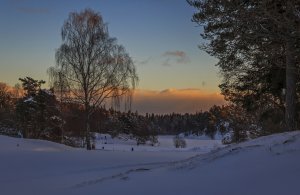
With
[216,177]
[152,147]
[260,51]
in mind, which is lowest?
[216,177]

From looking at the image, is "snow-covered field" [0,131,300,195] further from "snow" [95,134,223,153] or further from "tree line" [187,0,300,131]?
"snow" [95,134,223,153]

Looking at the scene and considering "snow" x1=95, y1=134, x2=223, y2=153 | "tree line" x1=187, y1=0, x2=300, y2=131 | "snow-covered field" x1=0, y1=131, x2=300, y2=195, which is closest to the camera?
"snow-covered field" x1=0, y1=131, x2=300, y2=195

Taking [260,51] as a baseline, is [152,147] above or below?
below

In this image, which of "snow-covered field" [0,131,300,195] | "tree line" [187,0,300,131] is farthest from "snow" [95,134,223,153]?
"snow-covered field" [0,131,300,195]

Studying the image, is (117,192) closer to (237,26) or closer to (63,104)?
(237,26)

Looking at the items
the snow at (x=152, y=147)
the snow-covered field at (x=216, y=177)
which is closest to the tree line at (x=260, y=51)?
the snow-covered field at (x=216, y=177)

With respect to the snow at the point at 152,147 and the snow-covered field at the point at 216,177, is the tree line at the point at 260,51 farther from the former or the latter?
the snow at the point at 152,147

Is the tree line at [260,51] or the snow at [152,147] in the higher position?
the tree line at [260,51]

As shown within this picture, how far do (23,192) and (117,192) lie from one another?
3896 mm

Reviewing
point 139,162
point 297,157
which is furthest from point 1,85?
point 297,157

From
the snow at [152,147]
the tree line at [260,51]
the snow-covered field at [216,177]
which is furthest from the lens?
the snow at [152,147]

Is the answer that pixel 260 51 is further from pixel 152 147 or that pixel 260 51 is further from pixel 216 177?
pixel 152 147

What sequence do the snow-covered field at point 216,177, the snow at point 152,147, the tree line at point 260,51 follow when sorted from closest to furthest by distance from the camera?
the snow-covered field at point 216,177, the tree line at point 260,51, the snow at point 152,147

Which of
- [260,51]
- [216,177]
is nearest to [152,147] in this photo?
[260,51]
